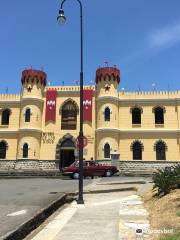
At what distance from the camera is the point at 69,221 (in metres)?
8.86

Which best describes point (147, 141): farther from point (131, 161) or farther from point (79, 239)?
point (79, 239)

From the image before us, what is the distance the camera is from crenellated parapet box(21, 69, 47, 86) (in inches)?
1575

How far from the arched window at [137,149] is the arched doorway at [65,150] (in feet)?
23.4

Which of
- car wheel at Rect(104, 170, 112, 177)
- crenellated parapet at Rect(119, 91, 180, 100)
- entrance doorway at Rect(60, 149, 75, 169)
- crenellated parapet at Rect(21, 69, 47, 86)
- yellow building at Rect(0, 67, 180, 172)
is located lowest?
car wheel at Rect(104, 170, 112, 177)

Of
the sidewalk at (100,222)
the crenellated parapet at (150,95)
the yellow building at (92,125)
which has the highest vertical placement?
the crenellated parapet at (150,95)

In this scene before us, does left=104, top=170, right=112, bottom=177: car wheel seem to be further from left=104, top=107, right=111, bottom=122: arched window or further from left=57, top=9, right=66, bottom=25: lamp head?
left=57, top=9, right=66, bottom=25: lamp head

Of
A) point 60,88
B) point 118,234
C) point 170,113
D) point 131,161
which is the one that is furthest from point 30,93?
point 118,234

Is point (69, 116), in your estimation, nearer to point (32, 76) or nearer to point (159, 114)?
point (32, 76)

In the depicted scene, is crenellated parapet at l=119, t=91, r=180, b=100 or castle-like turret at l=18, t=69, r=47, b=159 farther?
crenellated parapet at l=119, t=91, r=180, b=100

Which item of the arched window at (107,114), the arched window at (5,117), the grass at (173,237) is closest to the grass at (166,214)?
the grass at (173,237)

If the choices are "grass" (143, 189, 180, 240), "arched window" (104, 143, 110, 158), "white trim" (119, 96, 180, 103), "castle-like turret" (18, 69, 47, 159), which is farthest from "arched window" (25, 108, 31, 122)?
"grass" (143, 189, 180, 240)

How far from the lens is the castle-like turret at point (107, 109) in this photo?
37.6 metres

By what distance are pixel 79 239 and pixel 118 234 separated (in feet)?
3.06

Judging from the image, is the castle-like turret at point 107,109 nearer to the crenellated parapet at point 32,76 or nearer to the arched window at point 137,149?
the arched window at point 137,149
